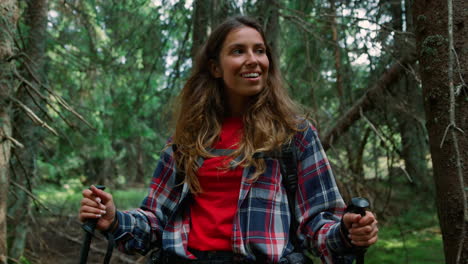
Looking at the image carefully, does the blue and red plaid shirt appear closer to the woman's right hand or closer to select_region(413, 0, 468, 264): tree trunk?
the woman's right hand

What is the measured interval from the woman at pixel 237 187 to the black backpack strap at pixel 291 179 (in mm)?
26

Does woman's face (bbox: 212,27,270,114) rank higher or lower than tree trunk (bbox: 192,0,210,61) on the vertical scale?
lower

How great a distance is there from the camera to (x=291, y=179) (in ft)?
6.59

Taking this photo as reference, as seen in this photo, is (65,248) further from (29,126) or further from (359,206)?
(359,206)

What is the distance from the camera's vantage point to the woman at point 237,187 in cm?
189

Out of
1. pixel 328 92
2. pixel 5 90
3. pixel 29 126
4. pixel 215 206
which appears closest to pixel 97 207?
pixel 215 206

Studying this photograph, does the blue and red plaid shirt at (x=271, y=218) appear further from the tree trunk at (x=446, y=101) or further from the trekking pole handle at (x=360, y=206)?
the tree trunk at (x=446, y=101)

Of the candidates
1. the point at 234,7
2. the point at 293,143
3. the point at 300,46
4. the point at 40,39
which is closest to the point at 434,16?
the point at 293,143

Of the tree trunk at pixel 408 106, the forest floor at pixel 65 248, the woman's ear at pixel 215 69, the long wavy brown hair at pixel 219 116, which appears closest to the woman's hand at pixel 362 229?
the long wavy brown hair at pixel 219 116

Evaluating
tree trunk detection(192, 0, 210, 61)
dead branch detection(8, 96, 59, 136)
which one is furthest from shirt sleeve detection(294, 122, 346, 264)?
tree trunk detection(192, 0, 210, 61)

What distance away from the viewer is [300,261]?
188 centimetres

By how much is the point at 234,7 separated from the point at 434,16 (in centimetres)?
271

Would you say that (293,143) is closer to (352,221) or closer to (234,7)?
(352,221)

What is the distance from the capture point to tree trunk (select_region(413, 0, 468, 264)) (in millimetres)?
2033
